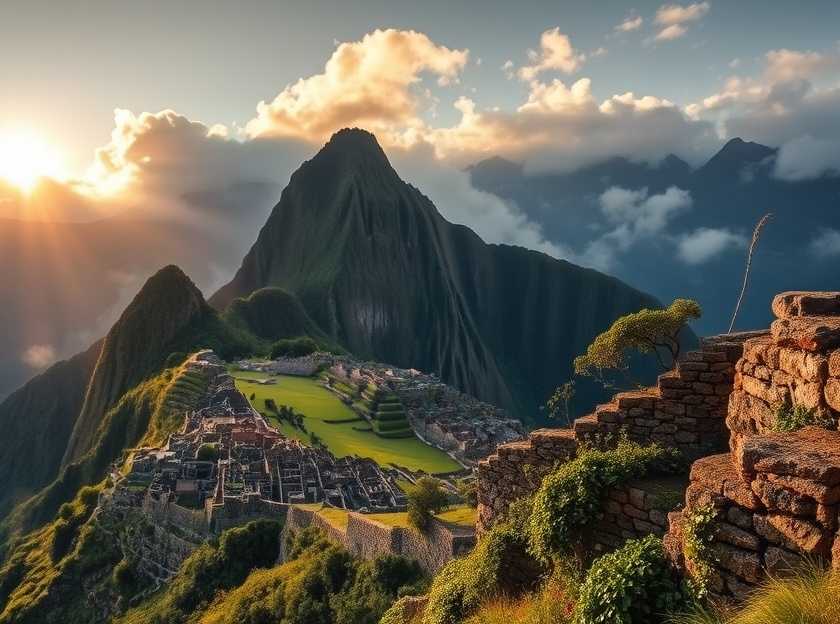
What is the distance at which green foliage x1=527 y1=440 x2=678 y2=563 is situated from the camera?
364 inches

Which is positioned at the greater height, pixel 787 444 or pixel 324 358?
pixel 787 444

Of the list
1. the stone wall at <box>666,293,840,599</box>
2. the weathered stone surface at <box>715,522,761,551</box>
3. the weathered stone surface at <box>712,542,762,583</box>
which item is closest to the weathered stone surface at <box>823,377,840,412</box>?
the stone wall at <box>666,293,840,599</box>

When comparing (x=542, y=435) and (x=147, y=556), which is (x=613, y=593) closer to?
(x=542, y=435)

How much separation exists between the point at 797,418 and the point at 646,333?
7.85 metres

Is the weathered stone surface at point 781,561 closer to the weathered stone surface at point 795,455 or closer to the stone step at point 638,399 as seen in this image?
the weathered stone surface at point 795,455

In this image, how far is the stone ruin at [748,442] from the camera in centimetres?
Result: 565

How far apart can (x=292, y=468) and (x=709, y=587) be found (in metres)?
40.3

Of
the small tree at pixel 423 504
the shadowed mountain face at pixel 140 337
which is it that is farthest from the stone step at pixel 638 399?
the shadowed mountain face at pixel 140 337

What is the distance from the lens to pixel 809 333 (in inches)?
273

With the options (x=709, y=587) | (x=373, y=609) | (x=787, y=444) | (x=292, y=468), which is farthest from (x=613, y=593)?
(x=292, y=468)

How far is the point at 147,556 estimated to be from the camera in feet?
128

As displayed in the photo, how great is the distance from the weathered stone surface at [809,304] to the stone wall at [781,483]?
455mm

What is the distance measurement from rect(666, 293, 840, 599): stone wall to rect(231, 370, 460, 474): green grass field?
51831 millimetres

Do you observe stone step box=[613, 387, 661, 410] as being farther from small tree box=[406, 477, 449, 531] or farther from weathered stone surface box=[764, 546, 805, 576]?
small tree box=[406, 477, 449, 531]
